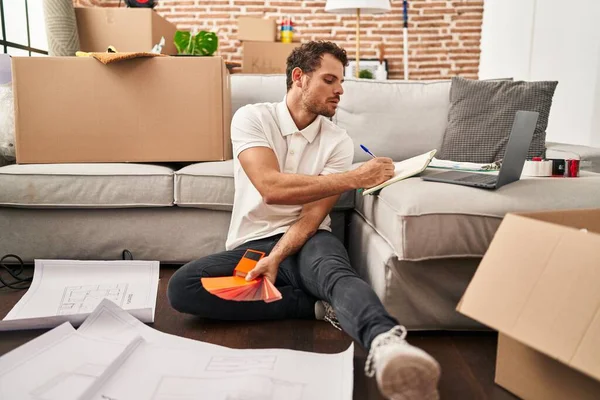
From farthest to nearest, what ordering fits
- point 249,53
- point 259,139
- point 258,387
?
1. point 249,53
2. point 259,139
3. point 258,387

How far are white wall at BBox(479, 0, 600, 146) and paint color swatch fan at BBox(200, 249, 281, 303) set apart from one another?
6.42 feet

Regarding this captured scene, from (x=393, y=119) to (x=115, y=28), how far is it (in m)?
1.43

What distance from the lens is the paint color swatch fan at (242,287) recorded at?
133 cm

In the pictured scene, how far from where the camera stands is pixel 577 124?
2756 mm

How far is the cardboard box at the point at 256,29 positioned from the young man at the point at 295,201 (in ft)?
10.1

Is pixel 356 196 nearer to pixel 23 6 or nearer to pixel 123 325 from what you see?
pixel 123 325

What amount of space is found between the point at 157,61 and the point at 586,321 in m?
1.68

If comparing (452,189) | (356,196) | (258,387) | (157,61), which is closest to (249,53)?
(157,61)

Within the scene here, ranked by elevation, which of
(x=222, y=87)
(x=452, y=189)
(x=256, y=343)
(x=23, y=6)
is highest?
(x=23, y=6)

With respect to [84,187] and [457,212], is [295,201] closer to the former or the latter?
[457,212]

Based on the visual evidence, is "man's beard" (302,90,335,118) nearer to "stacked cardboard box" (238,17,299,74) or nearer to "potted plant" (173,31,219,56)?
"potted plant" (173,31,219,56)

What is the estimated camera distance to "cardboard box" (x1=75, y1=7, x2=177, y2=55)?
2547mm

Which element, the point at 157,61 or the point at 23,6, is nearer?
the point at 157,61

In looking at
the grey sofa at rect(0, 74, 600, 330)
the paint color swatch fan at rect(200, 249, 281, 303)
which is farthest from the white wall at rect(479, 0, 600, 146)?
the paint color swatch fan at rect(200, 249, 281, 303)
